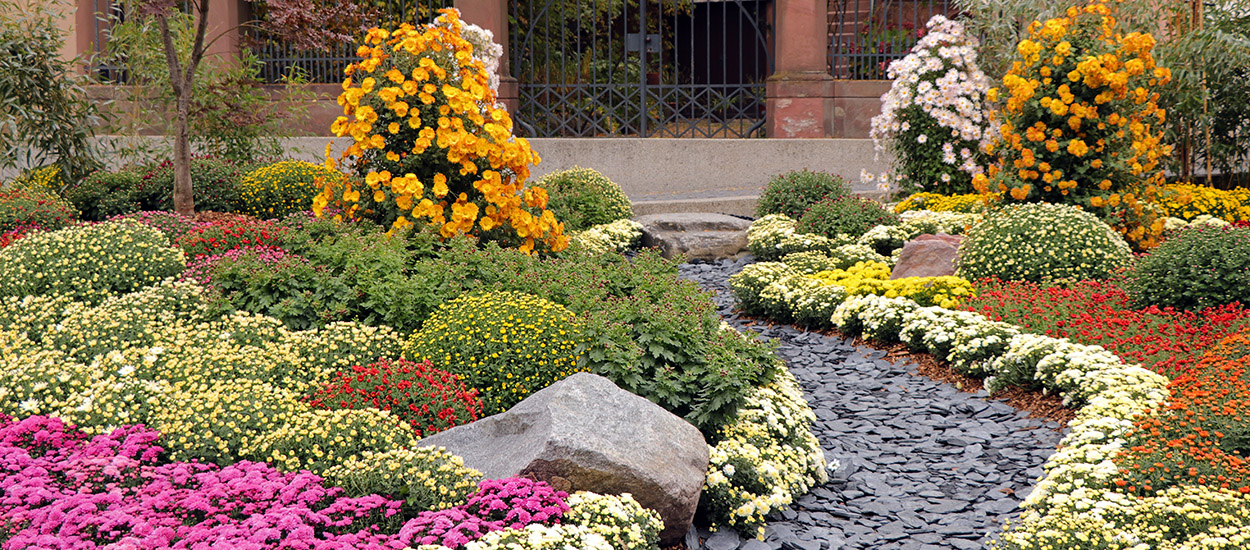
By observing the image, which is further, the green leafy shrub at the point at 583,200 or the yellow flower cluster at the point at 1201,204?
the green leafy shrub at the point at 583,200

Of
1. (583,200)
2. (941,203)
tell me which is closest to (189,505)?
(583,200)

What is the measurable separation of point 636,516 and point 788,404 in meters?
1.55

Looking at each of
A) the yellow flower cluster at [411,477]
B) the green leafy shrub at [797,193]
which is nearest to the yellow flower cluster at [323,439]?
the yellow flower cluster at [411,477]

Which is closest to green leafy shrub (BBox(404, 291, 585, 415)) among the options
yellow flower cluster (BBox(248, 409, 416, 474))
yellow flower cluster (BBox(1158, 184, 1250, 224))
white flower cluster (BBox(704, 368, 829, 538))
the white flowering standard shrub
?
yellow flower cluster (BBox(248, 409, 416, 474))

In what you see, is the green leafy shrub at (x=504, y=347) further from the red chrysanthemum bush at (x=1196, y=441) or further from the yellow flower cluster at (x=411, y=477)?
the red chrysanthemum bush at (x=1196, y=441)

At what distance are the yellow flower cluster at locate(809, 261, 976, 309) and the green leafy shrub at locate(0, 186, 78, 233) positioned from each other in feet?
19.4

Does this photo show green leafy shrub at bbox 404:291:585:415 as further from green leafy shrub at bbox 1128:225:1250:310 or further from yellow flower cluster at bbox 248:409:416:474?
green leafy shrub at bbox 1128:225:1250:310

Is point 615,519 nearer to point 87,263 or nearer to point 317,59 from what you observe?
point 87,263

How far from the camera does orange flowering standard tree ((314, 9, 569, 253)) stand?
604 centimetres

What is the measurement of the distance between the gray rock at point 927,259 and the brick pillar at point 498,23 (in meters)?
6.60

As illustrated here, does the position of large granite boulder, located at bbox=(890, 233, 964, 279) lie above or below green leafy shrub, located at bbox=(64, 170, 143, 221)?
below

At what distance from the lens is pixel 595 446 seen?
11.4 ft

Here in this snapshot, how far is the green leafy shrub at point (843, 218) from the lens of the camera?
348 inches

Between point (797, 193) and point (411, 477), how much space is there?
718 cm
